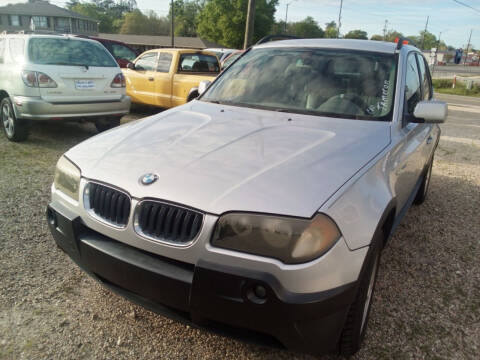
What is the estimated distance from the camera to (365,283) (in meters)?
2.01

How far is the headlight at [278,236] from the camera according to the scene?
1.70m

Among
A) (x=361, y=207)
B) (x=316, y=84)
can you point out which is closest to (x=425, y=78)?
(x=316, y=84)

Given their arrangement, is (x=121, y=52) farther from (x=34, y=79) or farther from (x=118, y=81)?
(x=34, y=79)

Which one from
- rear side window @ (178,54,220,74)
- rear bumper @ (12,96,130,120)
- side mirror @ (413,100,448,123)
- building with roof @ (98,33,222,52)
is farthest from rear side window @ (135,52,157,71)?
building with roof @ (98,33,222,52)

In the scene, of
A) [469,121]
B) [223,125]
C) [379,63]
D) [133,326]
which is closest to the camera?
[133,326]

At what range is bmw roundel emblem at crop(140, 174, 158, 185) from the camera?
1.96 meters

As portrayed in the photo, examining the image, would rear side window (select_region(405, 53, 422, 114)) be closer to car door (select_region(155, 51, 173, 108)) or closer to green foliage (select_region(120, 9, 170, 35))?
car door (select_region(155, 51, 173, 108))

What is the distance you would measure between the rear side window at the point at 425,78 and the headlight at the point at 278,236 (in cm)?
286

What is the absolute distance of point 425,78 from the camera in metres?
4.20

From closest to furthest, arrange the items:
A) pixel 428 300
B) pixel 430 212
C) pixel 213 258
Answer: pixel 213 258 < pixel 428 300 < pixel 430 212

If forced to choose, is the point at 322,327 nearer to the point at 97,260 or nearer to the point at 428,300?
the point at 97,260

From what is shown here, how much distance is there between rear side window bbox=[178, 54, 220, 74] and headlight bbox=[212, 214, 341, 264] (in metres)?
7.71

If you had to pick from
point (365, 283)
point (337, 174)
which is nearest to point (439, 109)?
point (337, 174)

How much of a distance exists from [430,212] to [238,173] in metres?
3.47
